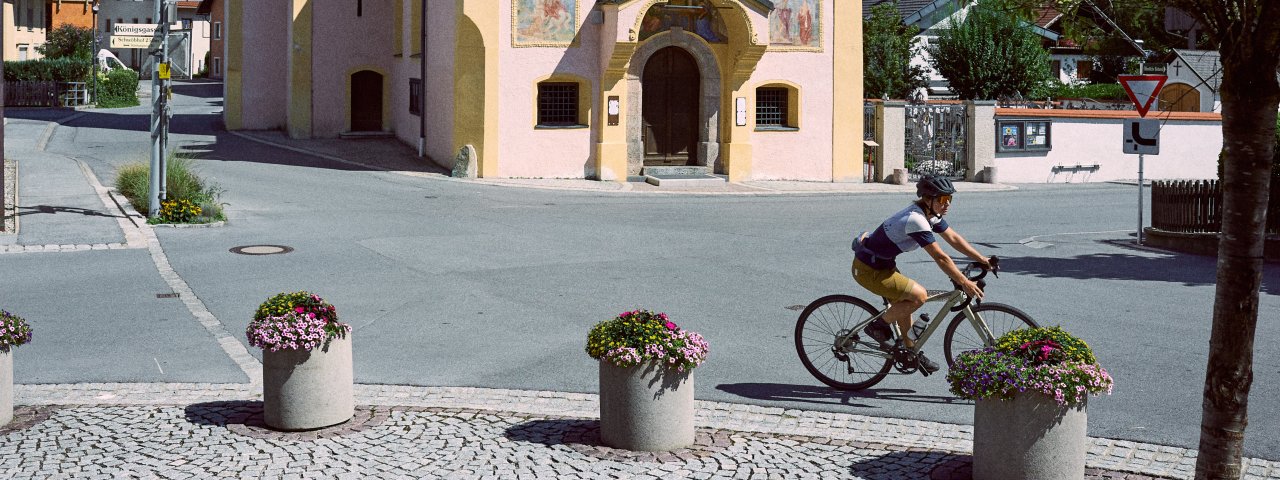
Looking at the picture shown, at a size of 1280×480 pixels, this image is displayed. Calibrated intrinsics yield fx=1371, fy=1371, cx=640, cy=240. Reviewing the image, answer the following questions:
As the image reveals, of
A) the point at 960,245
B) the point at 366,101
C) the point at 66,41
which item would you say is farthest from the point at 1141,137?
the point at 66,41

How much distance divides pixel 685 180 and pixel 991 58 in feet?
58.5

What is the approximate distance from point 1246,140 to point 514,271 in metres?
10.5

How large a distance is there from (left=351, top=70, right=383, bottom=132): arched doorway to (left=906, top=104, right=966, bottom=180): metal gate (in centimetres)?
1428

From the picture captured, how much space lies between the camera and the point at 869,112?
106ft

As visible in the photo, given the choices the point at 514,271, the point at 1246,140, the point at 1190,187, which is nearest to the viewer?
the point at 1246,140

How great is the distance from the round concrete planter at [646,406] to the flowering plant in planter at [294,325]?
1653 mm

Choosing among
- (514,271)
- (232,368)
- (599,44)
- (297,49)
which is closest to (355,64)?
(297,49)

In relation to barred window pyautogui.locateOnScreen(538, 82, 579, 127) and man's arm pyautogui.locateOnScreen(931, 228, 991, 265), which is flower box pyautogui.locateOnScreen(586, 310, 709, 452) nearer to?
man's arm pyautogui.locateOnScreen(931, 228, 991, 265)

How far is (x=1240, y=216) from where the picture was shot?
17.5 ft

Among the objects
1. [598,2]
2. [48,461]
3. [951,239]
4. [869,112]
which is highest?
[598,2]

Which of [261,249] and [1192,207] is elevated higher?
[1192,207]

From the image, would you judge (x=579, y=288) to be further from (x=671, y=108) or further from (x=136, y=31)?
(x=671, y=108)

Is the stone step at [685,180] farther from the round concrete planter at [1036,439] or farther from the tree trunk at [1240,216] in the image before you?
the tree trunk at [1240,216]

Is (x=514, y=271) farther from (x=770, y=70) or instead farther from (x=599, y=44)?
(x=770, y=70)
